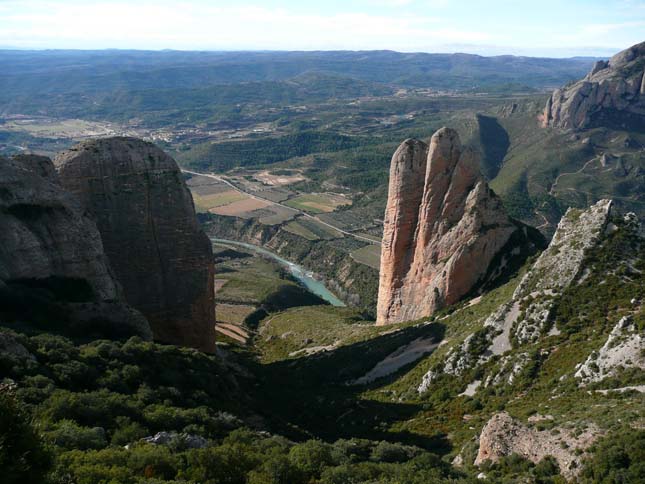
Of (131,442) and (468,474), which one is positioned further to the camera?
(468,474)

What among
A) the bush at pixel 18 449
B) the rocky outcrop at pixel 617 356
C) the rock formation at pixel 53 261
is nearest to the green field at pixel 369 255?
the rock formation at pixel 53 261

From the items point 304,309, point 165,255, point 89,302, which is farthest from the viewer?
point 304,309

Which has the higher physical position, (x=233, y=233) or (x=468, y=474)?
(x=468, y=474)

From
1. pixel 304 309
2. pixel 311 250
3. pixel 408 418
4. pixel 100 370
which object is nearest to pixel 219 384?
pixel 100 370

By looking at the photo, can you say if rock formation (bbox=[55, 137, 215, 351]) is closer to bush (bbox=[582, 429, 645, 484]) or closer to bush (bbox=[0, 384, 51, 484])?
bush (bbox=[0, 384, 51, 484])

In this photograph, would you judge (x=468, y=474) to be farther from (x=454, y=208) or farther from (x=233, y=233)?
(x=233, y=233)

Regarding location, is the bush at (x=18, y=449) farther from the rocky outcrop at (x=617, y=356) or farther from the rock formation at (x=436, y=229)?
the rock formation at (x=436, y=229)
